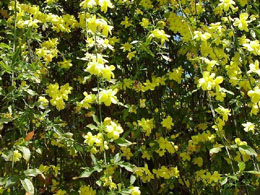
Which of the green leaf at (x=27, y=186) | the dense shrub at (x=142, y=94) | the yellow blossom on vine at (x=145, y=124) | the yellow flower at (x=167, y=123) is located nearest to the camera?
the green leaf at (x=27, y=186)

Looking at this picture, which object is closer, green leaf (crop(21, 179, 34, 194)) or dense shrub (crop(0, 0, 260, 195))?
green leaf (crop(21, 179, 34, 194))

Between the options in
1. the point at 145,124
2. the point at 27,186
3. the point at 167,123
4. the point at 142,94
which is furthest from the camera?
the point at 142,94

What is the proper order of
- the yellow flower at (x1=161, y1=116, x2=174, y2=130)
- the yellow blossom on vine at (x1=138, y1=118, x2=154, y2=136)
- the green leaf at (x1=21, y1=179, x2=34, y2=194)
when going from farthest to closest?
the yellow flower at (x1=161, y1=116, x2=174, y2=130), the yellow blossom on vine at (x1=138, y1=118, x2=154, y2=136), the green leaf at (x1=21, y1=179, x2=34, y2=194)

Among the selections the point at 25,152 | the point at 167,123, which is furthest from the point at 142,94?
the point at 25,152

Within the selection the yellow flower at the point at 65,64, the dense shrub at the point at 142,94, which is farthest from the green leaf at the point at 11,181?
the yellow flower at the point at 65,64

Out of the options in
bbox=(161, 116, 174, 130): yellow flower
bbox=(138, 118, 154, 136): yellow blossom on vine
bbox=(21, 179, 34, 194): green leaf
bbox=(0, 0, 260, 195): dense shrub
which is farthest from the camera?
bbox=(161, 116, 174, 130): yellow flower

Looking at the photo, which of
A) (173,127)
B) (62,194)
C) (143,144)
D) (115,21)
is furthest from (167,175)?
(115,21)

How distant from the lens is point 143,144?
2.13 metres

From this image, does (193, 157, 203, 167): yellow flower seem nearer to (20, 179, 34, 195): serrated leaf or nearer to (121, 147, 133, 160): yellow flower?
(121, 147, 133, 160): yellow flower

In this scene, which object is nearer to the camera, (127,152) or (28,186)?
(28,186)

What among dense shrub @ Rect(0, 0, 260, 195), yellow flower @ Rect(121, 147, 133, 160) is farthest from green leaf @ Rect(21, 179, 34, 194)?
yellow flower @ Rect(121, 147, 133, 160)

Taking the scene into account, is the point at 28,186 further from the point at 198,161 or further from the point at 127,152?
the point at 198,161

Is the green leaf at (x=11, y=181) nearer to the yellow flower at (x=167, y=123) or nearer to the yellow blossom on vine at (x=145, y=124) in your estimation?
the yellow blossom on vine at (x=145, y=124)

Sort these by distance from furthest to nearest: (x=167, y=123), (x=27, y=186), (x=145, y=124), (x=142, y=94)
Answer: (x=142, y=94) → (x=167, y=123) → (x=145, y=124) → (x=27, y=186)
